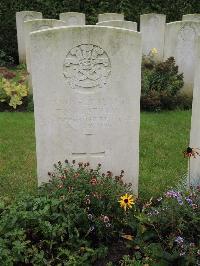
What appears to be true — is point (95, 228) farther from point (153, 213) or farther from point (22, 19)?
point (22, 19)

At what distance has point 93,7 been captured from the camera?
13.9m

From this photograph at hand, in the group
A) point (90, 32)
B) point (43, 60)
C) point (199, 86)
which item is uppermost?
point (90, 32)

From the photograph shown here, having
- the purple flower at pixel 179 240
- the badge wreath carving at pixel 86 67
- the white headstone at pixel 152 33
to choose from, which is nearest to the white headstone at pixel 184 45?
the white headstone at pixel 152 33

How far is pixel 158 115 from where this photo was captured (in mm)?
7992

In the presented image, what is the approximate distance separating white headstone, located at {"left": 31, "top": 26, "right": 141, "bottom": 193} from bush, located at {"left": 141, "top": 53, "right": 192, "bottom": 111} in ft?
13.2

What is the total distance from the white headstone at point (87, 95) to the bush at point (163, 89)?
403 cm

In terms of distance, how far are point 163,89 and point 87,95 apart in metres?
4.70

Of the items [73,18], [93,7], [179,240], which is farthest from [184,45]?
[93,7]

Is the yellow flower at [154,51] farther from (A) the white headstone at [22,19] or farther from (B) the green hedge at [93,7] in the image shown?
(B) the green hedge at [93,7]

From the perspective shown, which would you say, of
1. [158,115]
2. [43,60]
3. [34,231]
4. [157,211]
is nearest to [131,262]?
[157,211]

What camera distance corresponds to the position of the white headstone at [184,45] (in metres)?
8.32

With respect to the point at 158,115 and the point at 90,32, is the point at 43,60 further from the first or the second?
the point at 158,115

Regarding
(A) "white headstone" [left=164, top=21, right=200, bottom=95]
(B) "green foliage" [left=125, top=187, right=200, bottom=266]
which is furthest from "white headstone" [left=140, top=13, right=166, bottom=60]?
(B) "green foliage" [left=125, top=187, right=200, bottom=266]

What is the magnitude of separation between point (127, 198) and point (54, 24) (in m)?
5.59
